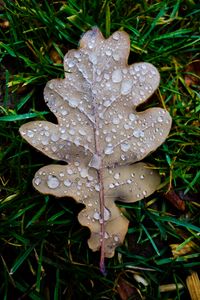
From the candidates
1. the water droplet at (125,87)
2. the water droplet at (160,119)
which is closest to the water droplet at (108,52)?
the water droplet at (125,87)

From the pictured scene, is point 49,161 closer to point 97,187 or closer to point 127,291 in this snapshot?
point 97,187

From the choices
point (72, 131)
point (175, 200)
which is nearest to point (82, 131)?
point (72, 131)

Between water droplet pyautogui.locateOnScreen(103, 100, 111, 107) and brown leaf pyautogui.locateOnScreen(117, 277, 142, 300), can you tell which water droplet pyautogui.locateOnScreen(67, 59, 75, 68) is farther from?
brown leaf pyautogui.locateOnScreen(117, 277, 142, 300)

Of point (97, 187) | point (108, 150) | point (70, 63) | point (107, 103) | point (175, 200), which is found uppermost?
point (70, 63)

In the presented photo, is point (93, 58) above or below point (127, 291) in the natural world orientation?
above

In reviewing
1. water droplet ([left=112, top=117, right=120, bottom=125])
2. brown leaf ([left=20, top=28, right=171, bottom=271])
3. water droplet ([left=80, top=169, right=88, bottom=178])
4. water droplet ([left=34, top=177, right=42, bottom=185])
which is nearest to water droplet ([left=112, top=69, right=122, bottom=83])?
brown leaf ([left=20, top=28, right=171, bottom=271])

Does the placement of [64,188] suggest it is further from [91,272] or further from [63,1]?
[63,1]
